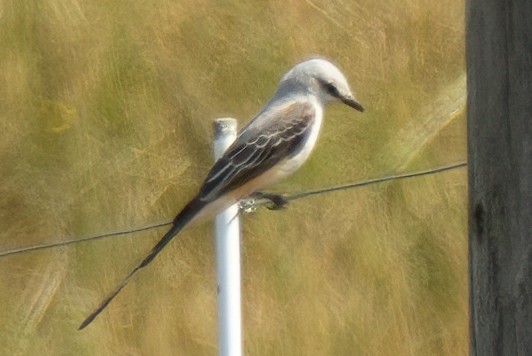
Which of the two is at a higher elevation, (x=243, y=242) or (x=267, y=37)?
(x=267, y=37)

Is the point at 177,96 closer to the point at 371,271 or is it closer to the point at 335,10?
the point at 335,10

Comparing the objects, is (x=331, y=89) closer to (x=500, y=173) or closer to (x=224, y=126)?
(x=224, y=126)

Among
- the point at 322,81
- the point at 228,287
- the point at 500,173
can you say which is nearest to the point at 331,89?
the point at 322,81

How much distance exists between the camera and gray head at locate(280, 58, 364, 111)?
408cm

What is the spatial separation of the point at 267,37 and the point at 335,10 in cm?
32

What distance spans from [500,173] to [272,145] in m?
2.37

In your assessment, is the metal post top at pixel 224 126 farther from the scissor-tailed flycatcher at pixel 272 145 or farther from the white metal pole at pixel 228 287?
the white metal pole at pixel 228 287

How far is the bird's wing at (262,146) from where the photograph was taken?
3781 mm

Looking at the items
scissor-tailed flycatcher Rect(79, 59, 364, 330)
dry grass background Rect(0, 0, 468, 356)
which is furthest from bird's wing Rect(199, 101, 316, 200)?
dry grass background Rect(0, 0, 468, 356)

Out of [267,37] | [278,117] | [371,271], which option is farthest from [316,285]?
[278,117]

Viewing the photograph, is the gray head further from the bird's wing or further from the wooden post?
the wooden post

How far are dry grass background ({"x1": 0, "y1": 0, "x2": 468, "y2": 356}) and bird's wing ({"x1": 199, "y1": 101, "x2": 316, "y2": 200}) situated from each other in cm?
159

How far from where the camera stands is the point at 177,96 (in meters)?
5.79

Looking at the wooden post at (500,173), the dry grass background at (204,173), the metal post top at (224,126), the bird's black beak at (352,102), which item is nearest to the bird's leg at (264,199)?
the metal post top at (224,126)
